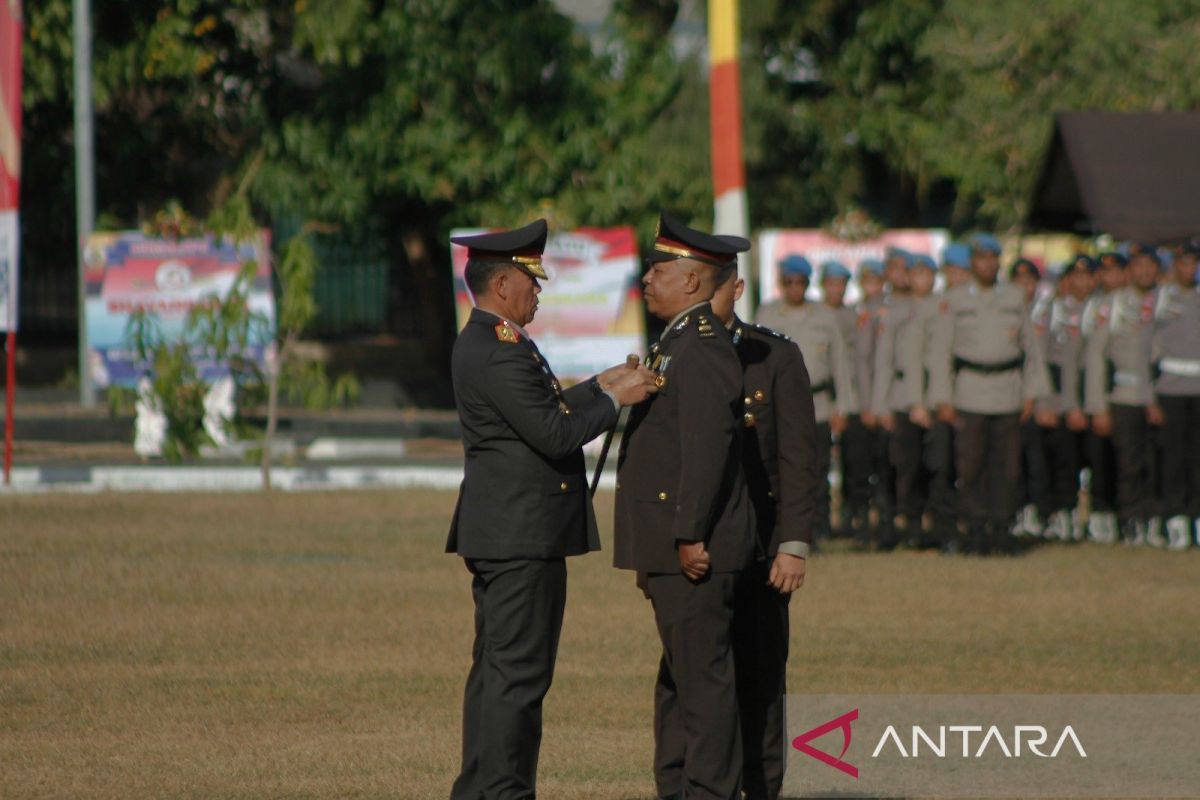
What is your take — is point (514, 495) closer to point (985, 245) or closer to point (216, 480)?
point (985, 245)

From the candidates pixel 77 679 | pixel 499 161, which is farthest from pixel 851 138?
pixel 77 679

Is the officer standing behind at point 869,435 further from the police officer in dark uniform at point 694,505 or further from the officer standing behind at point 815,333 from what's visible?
the police officer in dark uniform at point 694,505

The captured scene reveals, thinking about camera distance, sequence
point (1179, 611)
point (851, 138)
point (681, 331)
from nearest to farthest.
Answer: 1. point (681, 331)
2. point (1179, 611)
3. point (851, 138)

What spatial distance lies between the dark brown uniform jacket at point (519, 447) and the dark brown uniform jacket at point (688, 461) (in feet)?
0.51

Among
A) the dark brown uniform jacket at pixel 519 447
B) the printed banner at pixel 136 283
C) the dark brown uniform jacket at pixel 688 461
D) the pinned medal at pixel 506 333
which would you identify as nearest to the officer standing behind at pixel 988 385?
the dark brown uniform jacket at pixel 688 461

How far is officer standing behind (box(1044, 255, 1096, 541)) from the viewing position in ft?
50.9

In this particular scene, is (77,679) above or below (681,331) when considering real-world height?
below

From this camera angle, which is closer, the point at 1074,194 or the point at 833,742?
the point at 833,742

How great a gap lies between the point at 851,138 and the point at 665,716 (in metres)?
25.9

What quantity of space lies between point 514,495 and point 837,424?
8073 mm

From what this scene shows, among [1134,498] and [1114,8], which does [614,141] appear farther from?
[1134,498]

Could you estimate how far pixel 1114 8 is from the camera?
27.1m

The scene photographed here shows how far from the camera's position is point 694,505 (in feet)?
20.7

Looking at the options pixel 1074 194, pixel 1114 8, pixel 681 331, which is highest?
pixel 1114 8
